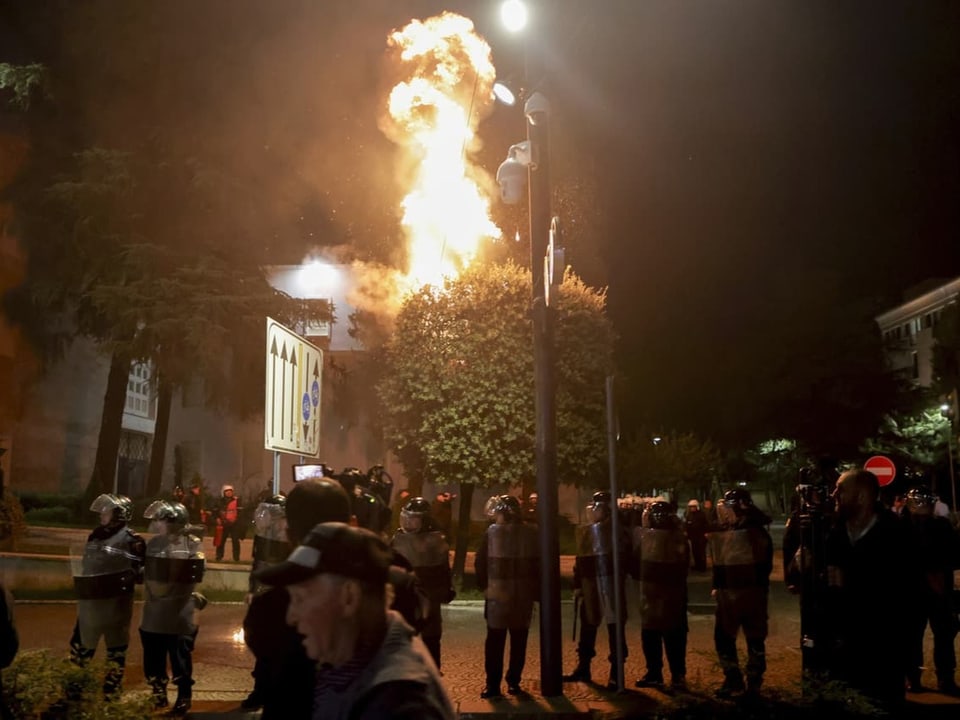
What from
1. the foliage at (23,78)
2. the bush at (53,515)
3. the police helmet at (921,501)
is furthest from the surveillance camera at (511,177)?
the foliage at (23,78)

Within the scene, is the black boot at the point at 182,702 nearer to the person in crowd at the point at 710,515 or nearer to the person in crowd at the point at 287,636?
the person in crowd at the point at 287,636

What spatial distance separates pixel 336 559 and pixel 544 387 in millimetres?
6044

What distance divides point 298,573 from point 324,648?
189mm

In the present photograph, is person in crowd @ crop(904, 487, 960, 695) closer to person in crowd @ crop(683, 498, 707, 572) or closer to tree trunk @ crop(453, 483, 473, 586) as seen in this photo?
person in crowd @ crop(683, 498, 707, 572)

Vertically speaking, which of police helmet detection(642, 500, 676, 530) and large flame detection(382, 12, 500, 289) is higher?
large flame detection(382, 12, 500, 289)

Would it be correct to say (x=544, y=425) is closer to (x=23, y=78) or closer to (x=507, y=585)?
(x=507, y=585)

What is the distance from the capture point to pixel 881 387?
46.8 meters

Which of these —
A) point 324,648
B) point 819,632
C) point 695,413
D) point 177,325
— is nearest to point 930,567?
point 819,632

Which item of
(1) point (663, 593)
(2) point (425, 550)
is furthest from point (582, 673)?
(2) point (425, 550)

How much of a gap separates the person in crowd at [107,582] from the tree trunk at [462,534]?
1007 cm

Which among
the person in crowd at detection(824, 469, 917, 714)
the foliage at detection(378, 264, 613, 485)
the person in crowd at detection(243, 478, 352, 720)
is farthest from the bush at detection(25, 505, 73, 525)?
the person in crowd at detection(824, 469, 917, 714)

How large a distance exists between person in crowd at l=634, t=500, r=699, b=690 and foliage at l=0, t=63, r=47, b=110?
22767 mm

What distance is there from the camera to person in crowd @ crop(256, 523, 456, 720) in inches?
80.0

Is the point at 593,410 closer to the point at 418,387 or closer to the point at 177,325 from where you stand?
the point at 418,387
